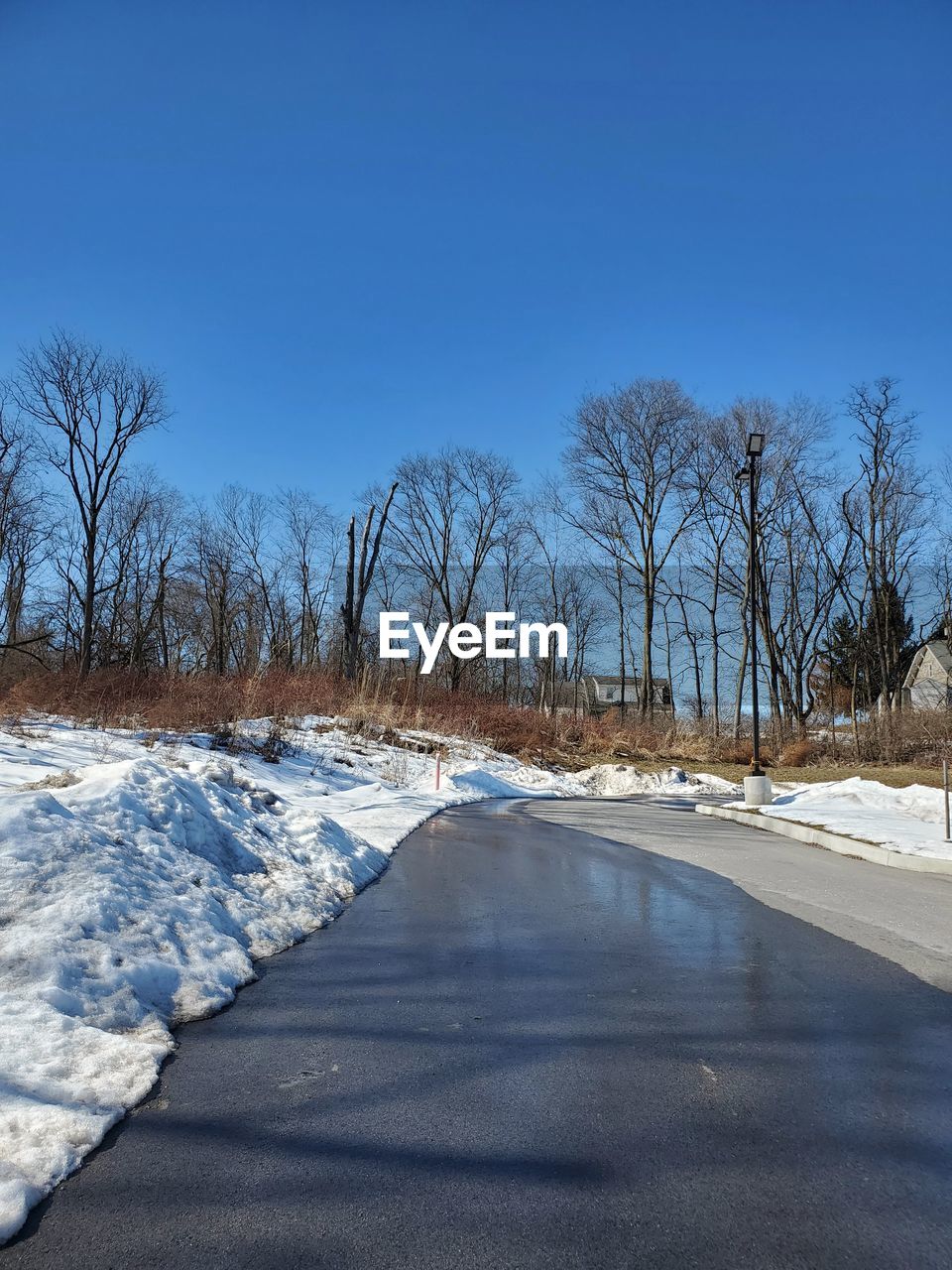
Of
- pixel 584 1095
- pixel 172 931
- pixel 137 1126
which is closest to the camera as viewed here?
pixel 137 1126

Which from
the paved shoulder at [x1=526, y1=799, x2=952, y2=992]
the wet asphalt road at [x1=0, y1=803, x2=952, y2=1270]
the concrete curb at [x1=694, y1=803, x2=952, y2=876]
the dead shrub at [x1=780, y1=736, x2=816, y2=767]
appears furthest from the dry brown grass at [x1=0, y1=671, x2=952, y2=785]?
the wet asphalt road at [x1=0, y1=803, x2=952, y2=1270]

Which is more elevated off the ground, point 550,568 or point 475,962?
point 550,568

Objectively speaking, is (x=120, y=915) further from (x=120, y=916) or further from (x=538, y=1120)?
(x=538, y=1120)

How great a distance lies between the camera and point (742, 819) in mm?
16781

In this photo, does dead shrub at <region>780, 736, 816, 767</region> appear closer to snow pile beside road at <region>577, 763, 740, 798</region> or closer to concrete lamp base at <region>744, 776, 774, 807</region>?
snow pile beside road at <region>577, 763, 740, 798</region>

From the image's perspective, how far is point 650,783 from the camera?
89.8 feet

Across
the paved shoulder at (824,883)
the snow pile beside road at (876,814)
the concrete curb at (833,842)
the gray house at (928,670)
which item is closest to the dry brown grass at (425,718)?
the snow pile beside road at (876,814)

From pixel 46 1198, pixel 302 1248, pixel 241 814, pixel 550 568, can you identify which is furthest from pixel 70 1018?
pixel 550 568

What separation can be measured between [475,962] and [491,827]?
28.4 feet

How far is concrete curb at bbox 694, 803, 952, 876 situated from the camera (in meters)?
10.6

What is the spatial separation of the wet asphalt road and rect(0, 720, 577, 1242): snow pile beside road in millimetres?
185

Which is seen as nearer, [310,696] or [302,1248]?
[302,1248]

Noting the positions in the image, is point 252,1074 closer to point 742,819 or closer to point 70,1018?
point 70,1018

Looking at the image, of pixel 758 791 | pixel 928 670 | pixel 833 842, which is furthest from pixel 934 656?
pixel 833 842
